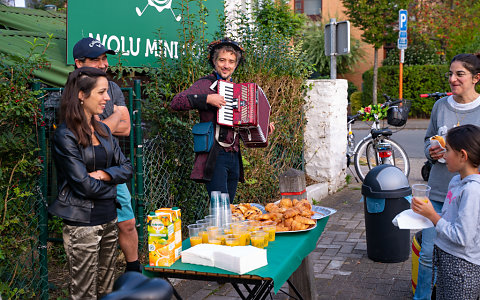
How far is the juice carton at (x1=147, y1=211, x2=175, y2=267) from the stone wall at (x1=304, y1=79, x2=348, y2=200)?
6274mm

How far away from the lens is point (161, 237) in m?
2.79

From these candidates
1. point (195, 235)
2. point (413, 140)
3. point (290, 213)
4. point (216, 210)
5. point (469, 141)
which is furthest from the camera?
point (413, 140)

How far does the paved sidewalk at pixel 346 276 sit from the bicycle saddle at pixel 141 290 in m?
3.43

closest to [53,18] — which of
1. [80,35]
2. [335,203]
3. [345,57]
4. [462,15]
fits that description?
[80,35]

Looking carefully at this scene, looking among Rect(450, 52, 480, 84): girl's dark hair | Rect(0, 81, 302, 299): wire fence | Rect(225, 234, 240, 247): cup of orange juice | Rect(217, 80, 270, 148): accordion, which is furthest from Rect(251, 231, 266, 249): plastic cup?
Rect(450, 52, 480, 84): girl's dark hair

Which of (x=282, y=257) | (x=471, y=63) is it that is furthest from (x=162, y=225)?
(x=471, y=63)

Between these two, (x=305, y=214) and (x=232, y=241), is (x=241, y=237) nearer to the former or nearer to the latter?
(x=232, y=241)

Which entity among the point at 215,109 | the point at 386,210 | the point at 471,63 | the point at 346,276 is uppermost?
the point at 471,63

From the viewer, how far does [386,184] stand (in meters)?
5.23

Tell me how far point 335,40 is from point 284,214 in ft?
21.4

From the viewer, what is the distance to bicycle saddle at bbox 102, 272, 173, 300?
1.19 metres

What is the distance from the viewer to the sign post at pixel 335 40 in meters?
9.08

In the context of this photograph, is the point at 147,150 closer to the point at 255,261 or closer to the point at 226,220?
the point at 226,220

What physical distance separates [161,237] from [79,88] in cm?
111
